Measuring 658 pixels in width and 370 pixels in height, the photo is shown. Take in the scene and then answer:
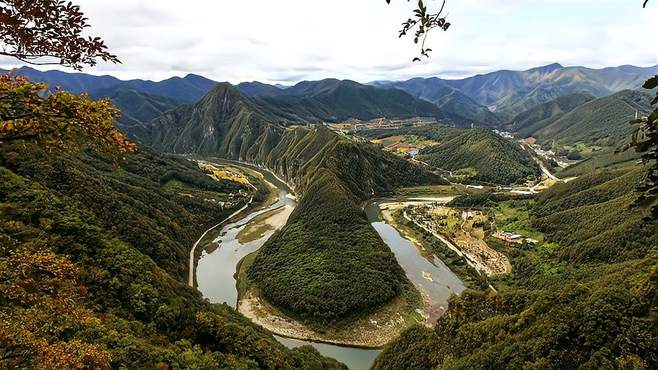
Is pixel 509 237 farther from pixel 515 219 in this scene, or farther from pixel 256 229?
pixel 256 229

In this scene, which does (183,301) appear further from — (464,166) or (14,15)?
(464,166)

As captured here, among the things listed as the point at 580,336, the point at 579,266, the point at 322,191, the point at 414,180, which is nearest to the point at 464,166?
the point at 414,180

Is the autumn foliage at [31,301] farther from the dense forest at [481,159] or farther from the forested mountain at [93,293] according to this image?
the dense forest at [481,159]

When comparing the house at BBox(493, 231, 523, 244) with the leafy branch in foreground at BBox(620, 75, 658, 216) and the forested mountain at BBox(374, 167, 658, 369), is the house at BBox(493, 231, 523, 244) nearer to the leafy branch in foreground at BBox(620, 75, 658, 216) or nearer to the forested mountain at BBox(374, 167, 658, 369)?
the forested mountain at BBox(374, 167, 658, 369)

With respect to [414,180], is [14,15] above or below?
above

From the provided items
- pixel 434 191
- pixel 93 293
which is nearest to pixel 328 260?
pixel 93 293
